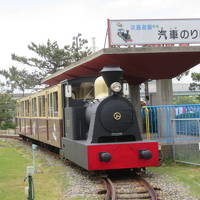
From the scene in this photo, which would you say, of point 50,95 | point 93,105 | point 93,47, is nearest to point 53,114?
point 50,95

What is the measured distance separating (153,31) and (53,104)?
3.78 metres

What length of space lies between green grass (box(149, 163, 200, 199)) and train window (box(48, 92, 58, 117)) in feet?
11.4

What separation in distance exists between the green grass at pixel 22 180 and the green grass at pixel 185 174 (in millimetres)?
2485

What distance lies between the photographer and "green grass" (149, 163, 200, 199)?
7367mm

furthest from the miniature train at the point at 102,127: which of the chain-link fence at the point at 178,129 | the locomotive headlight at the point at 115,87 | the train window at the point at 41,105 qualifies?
the train window at the point at 41,105

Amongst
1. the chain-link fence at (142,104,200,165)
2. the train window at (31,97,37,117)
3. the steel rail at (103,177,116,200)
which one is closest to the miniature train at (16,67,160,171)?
the steel rail at (103,177,116,200)

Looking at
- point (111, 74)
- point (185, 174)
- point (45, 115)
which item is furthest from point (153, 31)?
point (45, 115)

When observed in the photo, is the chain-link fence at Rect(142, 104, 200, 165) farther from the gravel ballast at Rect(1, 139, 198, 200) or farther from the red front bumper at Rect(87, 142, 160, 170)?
the red front bumper at Rect(87, 142, 160, 170)

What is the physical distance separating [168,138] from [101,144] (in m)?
3.59

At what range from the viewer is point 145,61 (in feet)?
34.9

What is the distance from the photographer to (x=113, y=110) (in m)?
8.17

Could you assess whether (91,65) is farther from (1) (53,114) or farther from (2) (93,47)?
(2) (93,47)

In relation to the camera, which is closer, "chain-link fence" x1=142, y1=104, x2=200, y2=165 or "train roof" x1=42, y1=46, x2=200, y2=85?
"train roof" x1=42, y1=46, x2=200, y2=85

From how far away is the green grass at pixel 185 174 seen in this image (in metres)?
7.37
